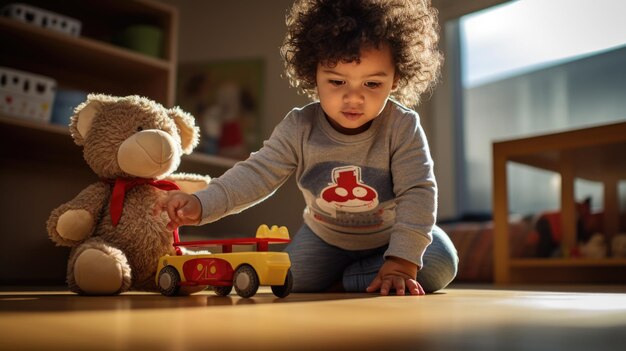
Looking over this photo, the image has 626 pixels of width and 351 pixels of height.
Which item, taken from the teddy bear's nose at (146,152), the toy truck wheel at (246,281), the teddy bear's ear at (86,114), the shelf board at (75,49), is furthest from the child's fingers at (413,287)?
the shelf board at (75,49)

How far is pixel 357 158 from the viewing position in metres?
1.06

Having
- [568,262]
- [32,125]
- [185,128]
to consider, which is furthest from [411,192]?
[32,125]

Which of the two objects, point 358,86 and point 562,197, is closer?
point 358,86

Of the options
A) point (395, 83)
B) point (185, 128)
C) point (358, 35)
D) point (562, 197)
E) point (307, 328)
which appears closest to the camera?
point (307, 328)

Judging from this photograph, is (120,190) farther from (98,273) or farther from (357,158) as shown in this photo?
(357,158)

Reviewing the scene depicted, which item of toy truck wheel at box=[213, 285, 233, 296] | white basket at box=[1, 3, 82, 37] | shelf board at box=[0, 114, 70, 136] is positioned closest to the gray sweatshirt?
toy truck wheel at box=[213, 285, 233, 296]

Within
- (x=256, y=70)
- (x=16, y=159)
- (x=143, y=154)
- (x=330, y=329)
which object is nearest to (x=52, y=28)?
(x=16, y=159)

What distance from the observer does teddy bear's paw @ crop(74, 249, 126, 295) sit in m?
0.92

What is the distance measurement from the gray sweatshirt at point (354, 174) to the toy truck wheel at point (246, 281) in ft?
0.44

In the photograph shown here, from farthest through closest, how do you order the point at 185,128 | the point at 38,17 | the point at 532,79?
1. the point at 532,79
2. the point at 38,17
3. the point at 185,128

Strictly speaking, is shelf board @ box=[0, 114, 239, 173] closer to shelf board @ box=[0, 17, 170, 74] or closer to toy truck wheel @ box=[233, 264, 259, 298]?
shelf board @ box=[0, 17, 170, 74]

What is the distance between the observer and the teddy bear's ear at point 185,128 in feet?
3.86

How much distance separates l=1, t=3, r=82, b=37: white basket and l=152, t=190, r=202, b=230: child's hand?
987mm

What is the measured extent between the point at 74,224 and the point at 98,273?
147 millimetres
